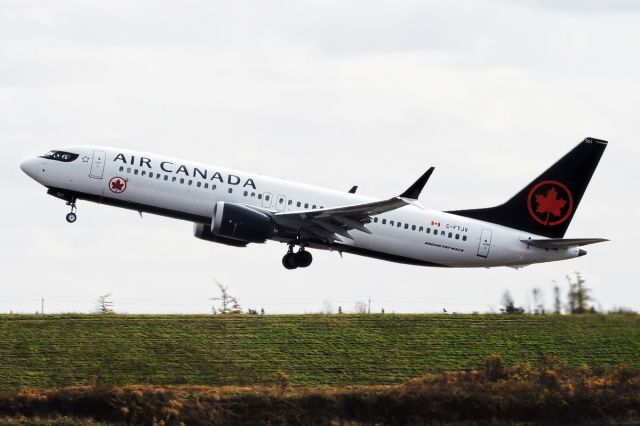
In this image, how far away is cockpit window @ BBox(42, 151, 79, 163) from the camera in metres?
51.5

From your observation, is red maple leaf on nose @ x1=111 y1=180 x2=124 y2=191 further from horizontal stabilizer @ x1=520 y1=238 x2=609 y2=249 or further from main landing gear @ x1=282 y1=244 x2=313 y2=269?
horizontal stabilizer @ x1=520 y1=238 x2=609 y2=249

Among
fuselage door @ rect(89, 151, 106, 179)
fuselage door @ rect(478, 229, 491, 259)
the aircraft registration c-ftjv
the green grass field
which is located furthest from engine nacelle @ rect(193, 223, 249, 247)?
fuselage door @ rect(478, 229, 491, 259)

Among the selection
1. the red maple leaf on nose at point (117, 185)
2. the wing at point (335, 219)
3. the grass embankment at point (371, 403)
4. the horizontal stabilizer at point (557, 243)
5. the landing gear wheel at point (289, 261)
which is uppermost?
the red maple leaf on nose at point (117, 185)

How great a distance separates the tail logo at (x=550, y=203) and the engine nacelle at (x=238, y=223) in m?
13.1

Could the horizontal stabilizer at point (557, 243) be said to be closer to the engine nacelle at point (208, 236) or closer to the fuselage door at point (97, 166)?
the engine nacelle at point (208, 236)

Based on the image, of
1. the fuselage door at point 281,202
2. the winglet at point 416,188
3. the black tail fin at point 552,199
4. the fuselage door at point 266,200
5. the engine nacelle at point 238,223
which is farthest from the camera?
the black tail fin at point 552,199

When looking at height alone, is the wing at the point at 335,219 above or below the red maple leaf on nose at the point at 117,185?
below

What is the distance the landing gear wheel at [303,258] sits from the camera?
53594 mm

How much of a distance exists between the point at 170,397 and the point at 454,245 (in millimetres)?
18929

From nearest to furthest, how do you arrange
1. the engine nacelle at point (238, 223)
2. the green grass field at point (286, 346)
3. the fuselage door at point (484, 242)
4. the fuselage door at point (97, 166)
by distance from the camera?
the green grass field at point (286, 346) < the engine nacelle at point (238, 223) < the fuselage door at point (97, 166) < the fuselage door at point (484, 242)

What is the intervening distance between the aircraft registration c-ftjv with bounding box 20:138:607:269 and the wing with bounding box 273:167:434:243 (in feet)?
0.13

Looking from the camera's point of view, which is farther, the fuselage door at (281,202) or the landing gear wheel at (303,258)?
the landing gear wheel at (303,258)

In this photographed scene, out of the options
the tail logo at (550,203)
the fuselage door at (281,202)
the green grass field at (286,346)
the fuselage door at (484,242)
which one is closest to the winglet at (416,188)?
the green grass field at (286,346)

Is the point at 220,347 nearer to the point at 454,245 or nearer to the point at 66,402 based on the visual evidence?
the point at 66,402
